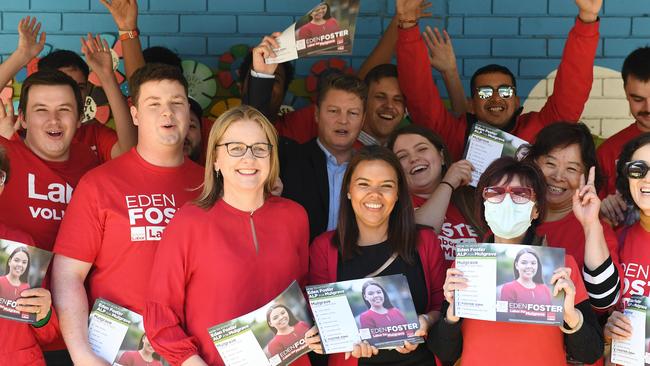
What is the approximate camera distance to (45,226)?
164 inches

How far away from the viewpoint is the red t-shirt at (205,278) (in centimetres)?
359

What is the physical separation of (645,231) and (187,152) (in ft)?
7.74

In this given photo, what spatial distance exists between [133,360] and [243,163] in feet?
3.10

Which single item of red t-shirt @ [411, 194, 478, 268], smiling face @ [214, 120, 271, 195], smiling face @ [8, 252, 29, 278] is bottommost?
smiling face @ [8, 252, 29, 278]

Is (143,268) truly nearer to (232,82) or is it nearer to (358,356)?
(358,356)

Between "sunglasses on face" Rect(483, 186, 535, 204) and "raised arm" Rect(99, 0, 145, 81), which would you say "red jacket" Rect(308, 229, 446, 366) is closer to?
"sunglasses on face" Rect(483, 186, 535, 204)

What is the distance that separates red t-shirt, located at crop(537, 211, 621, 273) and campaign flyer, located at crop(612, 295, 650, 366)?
0.26 m

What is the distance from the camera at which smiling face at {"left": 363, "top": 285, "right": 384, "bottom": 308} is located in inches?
144

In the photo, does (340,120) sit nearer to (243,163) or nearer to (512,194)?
(243,163)

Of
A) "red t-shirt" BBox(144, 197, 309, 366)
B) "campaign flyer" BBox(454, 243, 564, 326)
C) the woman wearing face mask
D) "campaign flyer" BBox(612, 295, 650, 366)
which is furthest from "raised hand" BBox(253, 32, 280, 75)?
"campaign flyer" BBox(612, 295, 650, 366)

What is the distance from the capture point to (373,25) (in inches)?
243

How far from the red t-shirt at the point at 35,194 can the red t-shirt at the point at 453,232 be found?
168 cm

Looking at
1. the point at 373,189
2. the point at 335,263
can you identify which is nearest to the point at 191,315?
the point at 335,263

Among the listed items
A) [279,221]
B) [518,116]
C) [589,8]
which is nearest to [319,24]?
[279,221]
